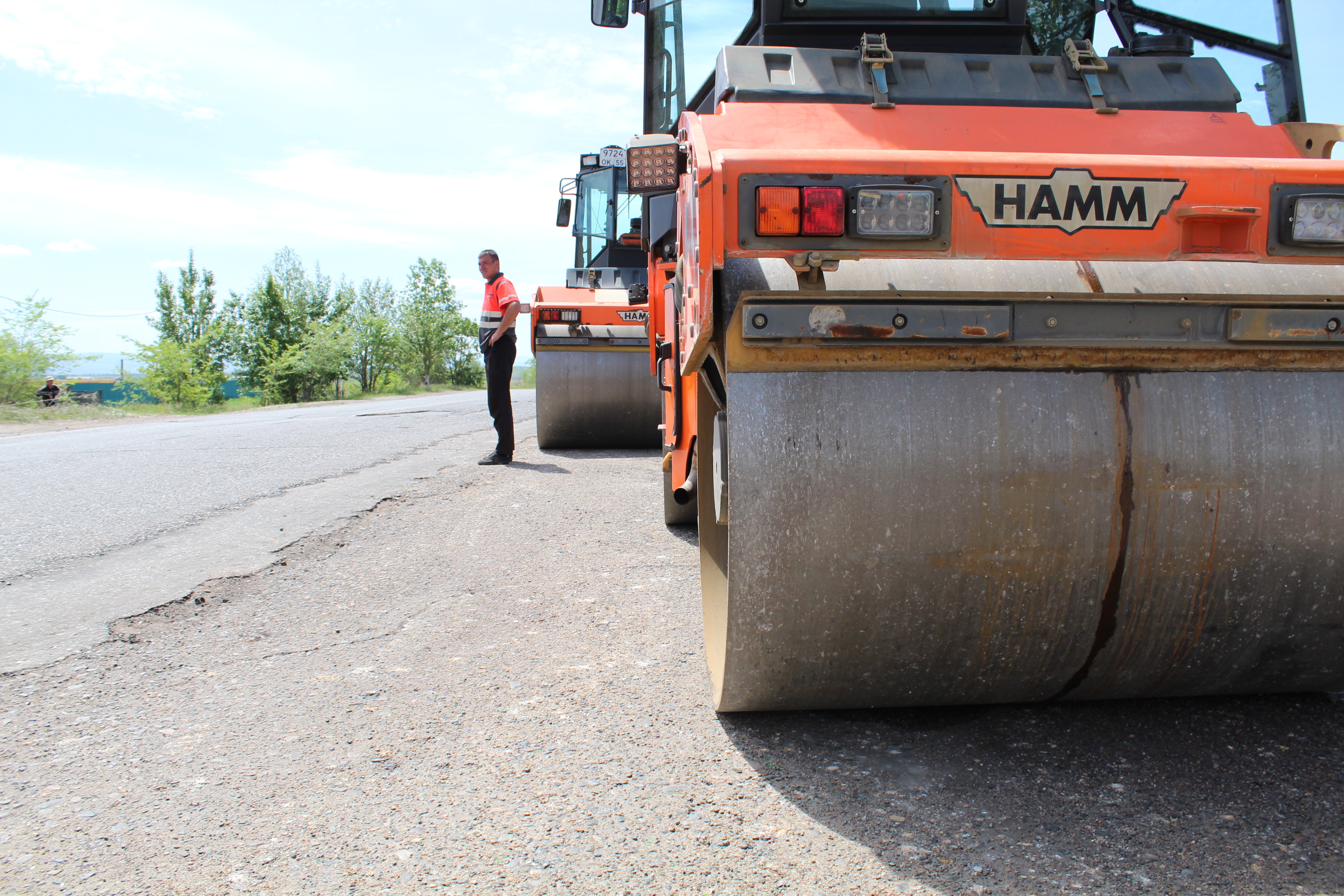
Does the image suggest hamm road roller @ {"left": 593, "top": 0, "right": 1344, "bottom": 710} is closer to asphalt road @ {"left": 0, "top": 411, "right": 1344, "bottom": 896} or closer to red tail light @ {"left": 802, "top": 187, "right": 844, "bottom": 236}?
red tail light @ {"left": 802, "top": 187, "right": 844, "bottom": 236}

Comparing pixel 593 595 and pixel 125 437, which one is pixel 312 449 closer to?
pixel 125 437

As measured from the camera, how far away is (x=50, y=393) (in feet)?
74.9

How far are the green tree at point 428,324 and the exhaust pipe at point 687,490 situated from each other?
50291 millimetres

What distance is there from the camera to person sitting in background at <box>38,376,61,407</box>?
22.0 metres

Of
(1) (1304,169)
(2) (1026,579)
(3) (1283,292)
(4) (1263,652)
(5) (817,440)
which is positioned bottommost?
(4) (1263,652)

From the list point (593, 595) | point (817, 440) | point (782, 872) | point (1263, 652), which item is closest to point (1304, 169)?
point (1263, 652)

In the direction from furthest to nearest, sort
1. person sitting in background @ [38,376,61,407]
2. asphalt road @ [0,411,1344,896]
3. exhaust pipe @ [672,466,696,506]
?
1. person sitting in background @ [38,376,61,407]
2. exhaust pipe @ [672,466,696,506]
3. asphalt road @ [0,411,1344,896]

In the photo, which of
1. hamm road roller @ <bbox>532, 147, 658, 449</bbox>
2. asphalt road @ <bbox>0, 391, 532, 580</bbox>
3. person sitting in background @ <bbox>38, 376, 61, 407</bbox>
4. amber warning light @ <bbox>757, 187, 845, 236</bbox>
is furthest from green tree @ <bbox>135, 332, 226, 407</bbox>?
amber warning light @ <bbox>757, 187, 845, 236</bbox>

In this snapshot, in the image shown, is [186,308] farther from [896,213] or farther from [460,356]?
[896,213]

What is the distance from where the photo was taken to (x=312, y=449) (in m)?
8.93

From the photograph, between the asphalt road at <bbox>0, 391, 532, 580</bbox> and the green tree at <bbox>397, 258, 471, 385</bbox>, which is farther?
the green tree at <bbox>397, 258, 471, 385</bbox>

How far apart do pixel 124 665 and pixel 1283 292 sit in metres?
3.16

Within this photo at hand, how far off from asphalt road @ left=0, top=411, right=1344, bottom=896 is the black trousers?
14.4 feet

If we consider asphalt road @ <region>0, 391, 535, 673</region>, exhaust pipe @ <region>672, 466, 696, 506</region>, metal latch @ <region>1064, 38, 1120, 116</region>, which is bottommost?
asphalt road @ <region>0, 391, 535, 673</region>
